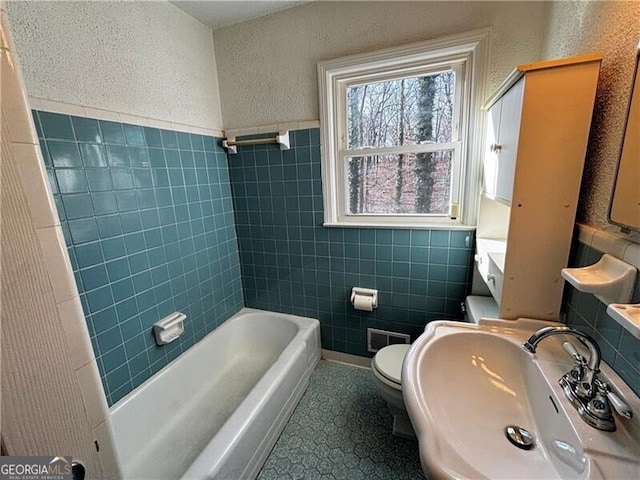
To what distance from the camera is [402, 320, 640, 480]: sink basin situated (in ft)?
1.97

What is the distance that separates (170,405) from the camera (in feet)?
5.30

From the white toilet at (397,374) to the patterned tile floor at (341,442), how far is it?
0.27 ft

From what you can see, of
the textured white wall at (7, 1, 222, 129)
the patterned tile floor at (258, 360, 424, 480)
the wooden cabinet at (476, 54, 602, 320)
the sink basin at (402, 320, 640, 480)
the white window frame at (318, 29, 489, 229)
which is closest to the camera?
the sink basin at (402, 320, 640, 480)

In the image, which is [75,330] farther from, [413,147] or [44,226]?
[413,147]

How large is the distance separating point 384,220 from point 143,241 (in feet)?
4.72

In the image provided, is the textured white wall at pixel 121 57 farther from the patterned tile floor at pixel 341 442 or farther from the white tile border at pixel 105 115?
the patterned tile floor at pixel 341 442

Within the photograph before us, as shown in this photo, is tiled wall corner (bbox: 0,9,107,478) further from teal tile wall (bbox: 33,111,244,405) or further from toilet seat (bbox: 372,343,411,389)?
toilet seat (bbox: 372,343,411,389)

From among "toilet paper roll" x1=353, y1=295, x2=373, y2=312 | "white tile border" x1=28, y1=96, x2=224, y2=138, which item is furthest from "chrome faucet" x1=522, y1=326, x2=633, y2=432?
"white tile border" x1=28, y1=96, x2=224, y2=138

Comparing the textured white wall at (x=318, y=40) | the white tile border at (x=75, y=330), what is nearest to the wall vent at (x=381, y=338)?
the textured white wall at (x=318, y=40)

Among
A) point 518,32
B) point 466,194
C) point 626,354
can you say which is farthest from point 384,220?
point 626,354

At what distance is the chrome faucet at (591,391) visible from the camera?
2.13ft

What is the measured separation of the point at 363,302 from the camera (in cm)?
183

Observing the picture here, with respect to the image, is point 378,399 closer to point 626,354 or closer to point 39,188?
point 626,354

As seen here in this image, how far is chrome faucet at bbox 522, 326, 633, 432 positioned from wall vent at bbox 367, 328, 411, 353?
1.16 meters
